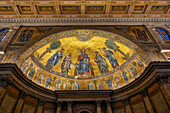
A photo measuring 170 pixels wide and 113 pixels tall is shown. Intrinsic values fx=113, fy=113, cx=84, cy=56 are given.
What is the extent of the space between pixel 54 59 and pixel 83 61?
306 centimetres

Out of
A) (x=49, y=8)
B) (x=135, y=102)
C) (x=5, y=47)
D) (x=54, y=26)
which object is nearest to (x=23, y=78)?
(x=5, y=47)

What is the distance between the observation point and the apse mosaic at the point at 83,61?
984cm

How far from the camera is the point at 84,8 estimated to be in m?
9.81

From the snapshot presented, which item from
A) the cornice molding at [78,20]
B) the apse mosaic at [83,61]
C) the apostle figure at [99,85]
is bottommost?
the apostle figure at [99,85]

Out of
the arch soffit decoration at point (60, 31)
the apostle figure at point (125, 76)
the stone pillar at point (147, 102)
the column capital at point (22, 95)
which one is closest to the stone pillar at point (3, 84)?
the arch soffit decoration at point (60, 31)

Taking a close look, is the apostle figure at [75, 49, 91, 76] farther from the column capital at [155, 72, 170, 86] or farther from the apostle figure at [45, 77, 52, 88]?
the column capital at [155, 72, 170, 86]

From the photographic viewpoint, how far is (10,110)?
689 centimetres

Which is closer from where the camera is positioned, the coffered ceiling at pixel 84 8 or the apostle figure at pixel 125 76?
the coffered ceiling at pixel 84 8

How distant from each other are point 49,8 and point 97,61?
6926 millimetres

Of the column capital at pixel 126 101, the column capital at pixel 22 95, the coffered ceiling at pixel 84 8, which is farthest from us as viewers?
the column capital at pixel 126 101

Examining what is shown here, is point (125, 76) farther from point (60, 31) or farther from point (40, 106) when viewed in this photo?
point (40, 106)

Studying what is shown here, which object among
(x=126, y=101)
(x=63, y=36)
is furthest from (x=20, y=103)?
(x=126, y=101)

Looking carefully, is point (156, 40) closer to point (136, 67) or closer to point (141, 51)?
point (141, 51)

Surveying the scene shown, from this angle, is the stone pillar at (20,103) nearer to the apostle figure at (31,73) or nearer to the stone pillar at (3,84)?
the stone pillar at (3,84)
